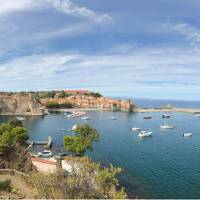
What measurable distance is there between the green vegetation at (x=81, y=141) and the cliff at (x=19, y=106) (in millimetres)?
101863

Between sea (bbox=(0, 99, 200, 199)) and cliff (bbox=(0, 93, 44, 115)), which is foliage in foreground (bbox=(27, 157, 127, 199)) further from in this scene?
cliff (bbox=(0, 93, 44, 115))

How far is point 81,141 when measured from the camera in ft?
145

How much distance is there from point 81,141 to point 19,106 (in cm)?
11082

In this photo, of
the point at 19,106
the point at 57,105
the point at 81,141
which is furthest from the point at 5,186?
the point at 57,105

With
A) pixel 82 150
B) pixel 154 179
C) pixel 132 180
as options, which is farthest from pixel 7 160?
pixel 154 179

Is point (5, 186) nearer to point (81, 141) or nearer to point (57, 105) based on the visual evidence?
point (81, 141)

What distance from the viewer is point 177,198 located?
114ft

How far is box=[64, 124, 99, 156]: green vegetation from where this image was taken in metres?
43.3

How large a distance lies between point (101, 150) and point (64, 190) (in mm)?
41819

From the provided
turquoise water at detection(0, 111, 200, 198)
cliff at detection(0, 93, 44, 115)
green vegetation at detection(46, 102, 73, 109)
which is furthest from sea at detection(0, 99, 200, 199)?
green vegetation at detection(46, 102, 73, 109)

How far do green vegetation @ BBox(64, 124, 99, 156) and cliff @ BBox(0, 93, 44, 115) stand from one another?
334ft

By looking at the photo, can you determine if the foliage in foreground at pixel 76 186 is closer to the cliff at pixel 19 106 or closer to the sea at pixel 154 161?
the sea at pixel 154 161

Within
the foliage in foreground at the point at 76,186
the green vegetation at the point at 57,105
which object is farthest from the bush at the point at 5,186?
the green vegetation at the point at 57,105

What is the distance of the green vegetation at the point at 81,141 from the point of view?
4334 centimetres
